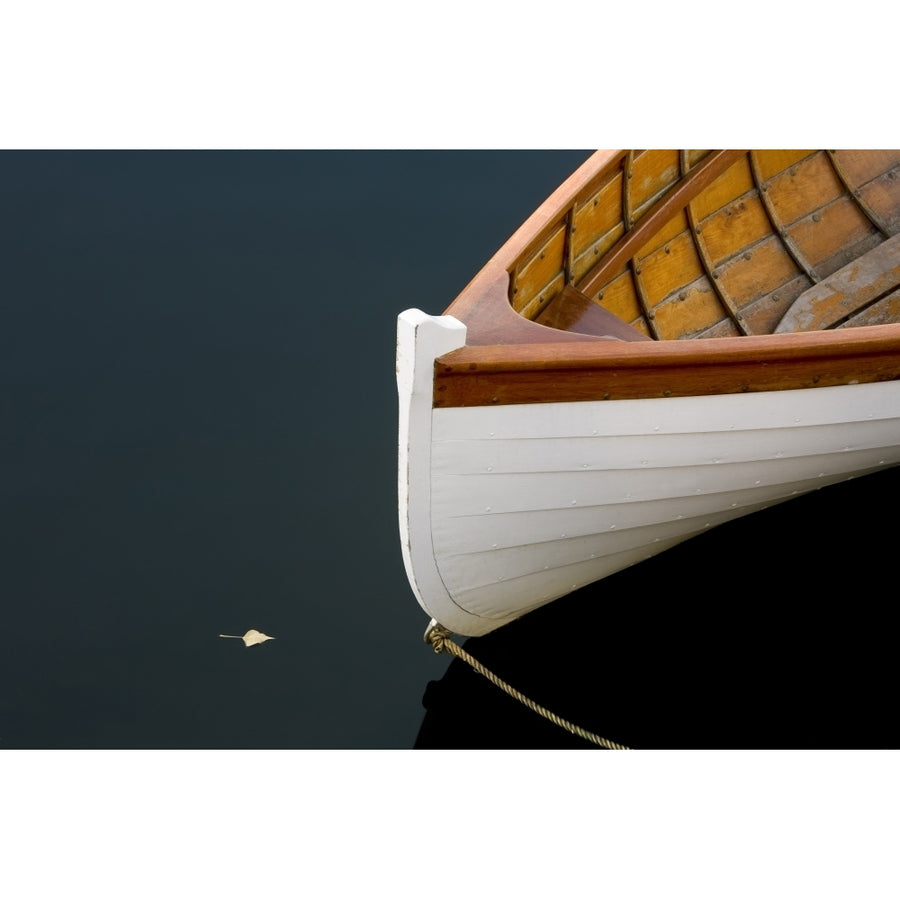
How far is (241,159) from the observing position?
6.47 metres

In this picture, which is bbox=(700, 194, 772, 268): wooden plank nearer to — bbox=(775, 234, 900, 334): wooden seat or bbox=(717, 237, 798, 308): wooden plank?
bbox=(717, 237, 798, 308): wooden plank

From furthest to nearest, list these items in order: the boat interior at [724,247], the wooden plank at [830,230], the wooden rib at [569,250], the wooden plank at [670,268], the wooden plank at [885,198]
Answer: the wooden plank at [885,198]
the wooden plank at [830,230]
the wooden plank at [670,268]
the boat interior at [724,247]
the wooden rib at [569,250]

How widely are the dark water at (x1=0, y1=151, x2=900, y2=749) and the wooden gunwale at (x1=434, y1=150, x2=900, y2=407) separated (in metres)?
1.09

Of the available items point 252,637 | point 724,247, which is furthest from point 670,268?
point 252,637

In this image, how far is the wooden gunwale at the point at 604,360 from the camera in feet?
10.2

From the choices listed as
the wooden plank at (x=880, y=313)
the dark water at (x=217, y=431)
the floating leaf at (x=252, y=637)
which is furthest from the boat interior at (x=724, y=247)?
the floating leaf at (x=252, y=637)

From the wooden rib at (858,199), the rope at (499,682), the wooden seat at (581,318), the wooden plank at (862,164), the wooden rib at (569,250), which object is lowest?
the rope at (499,682)

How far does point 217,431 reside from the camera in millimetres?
4879

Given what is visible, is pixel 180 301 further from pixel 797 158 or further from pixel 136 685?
pixel 797 158

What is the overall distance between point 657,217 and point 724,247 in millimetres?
516

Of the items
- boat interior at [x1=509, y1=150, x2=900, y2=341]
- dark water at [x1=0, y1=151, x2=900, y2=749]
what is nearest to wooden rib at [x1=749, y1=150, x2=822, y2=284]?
boat interior at [x1=509, y1=150, x2=900, y2=341]

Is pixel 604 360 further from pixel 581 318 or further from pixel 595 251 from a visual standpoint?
pixel 595 251

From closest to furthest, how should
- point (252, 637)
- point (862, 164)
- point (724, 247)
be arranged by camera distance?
point (252, 637) < point (724, 247) < point (862, 164)

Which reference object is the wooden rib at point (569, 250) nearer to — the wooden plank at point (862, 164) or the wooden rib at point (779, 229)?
the wooden rib at point (779, 229)
